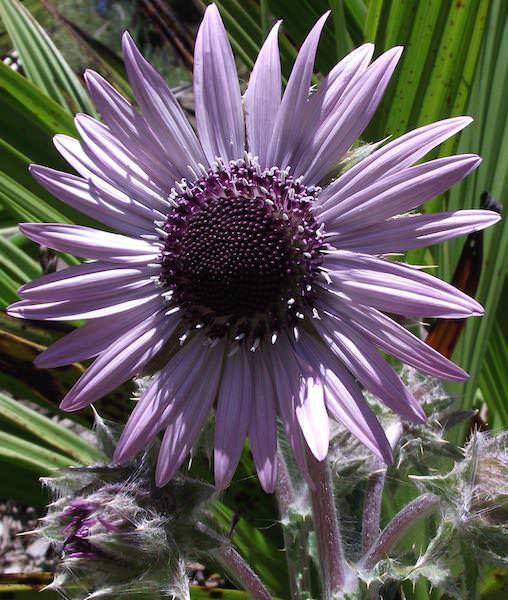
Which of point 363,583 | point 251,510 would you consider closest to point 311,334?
point 363,583

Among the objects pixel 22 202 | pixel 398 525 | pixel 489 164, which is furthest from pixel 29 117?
pixel 398 525

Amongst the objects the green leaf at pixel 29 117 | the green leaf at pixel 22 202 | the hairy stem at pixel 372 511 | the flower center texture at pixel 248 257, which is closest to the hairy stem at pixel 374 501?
the hairy stem at pixel 372 511

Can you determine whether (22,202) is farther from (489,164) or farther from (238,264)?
(489,164)

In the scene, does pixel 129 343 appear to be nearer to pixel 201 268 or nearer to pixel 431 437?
pixel 201 268

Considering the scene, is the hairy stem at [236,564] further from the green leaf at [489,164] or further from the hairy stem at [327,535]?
the green leaf at [489,164]

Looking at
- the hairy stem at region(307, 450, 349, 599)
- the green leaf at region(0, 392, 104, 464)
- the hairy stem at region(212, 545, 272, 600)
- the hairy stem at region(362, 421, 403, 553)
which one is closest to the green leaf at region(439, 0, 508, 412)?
the hairy stem at region(362, 421, 403, 553)
